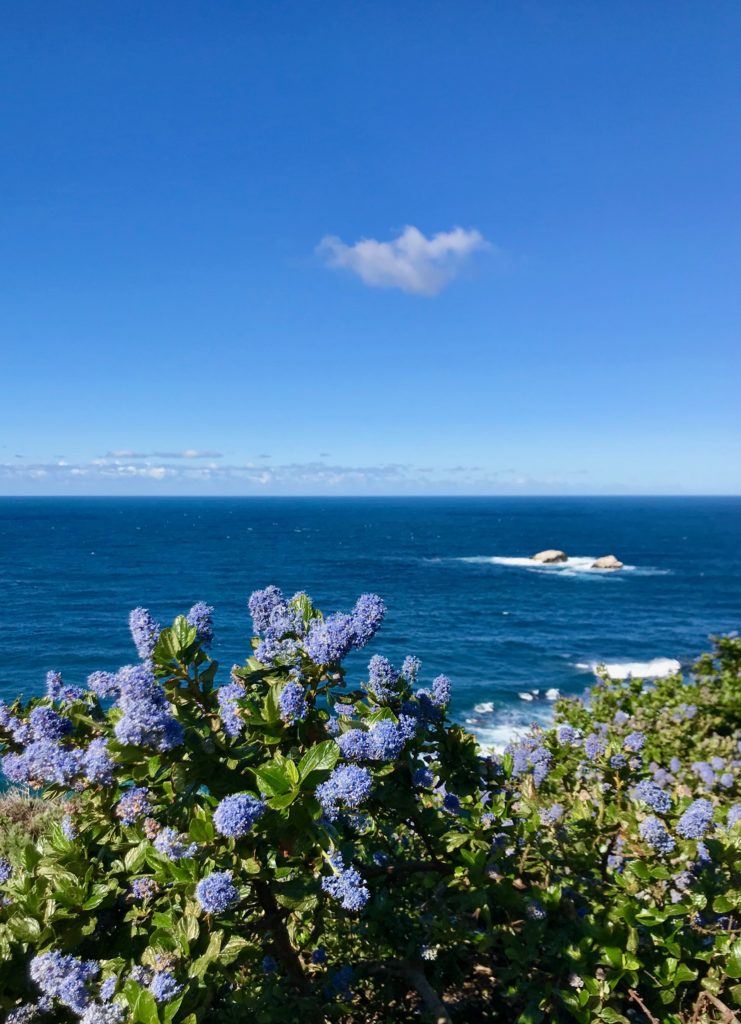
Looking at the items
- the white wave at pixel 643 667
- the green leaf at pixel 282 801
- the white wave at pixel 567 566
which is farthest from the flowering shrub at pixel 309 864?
the white wave at pixel 567 566

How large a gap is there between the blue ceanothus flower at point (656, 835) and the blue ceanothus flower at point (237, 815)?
7.16 ft

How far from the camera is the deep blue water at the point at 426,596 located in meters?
38.2

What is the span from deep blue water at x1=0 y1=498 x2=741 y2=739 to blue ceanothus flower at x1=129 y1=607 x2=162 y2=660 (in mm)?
7731

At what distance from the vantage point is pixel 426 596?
61.9 meters

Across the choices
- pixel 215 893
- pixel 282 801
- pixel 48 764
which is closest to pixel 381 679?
pixel 282 801

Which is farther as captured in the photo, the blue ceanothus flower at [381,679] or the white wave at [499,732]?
the white wave at [499,732]

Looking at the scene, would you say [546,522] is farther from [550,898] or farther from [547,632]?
[550,898]

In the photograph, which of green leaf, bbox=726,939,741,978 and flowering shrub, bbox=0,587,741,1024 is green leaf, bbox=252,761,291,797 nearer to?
flowering shrub, bbox=0,587,741,1024

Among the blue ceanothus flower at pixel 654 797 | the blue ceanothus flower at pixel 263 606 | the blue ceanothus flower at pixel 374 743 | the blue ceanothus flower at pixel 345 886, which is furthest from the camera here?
the blue ceanothus flower at pixel 654 797

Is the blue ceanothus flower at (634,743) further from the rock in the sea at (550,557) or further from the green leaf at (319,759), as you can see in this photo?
the rock in the sea at (550,557)

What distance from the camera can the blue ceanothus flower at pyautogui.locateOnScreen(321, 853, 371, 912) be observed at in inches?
89.9

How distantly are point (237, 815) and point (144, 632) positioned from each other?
891 millimetres

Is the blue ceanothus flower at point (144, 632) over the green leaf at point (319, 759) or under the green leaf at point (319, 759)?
over

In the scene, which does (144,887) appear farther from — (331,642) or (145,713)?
(331,642)
